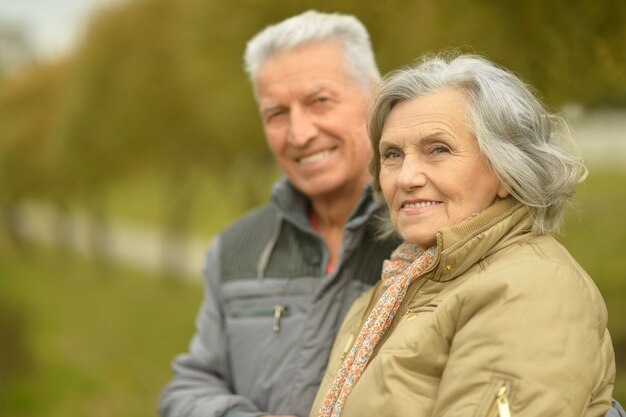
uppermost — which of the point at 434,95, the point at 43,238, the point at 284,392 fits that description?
the point at 434,95

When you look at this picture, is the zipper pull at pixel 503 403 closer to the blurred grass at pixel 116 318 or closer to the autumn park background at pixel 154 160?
the autumn park background at pixel 154 160

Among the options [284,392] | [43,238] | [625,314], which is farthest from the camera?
[43,238]

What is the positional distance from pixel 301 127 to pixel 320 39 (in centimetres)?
29

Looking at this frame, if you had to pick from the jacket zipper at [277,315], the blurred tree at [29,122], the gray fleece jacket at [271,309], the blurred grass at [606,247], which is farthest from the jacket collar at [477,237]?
the blurred tree at [29,122]

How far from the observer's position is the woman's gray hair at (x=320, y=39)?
2.88 m

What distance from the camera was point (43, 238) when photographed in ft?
108

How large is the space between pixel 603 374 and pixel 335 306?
40.7 inches

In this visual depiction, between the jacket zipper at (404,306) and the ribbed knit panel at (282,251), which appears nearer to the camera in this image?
the jacket zipper at (404,306)

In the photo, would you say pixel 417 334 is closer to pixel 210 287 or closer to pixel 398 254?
pixel 398 254

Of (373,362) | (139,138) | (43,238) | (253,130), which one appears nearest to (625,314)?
(253,130)

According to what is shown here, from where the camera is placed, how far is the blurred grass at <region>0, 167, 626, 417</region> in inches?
351

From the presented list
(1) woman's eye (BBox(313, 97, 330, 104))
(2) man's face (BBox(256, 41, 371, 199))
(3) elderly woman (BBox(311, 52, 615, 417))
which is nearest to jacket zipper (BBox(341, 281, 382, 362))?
(3) elderly woman (BBox(311, 52, 615, 417))

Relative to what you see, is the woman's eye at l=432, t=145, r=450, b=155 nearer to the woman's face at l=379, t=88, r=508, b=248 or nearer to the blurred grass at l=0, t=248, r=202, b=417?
the woman's face at l=379, t=88, r=508, b=248

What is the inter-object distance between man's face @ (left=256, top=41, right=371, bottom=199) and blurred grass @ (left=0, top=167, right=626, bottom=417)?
343cm
